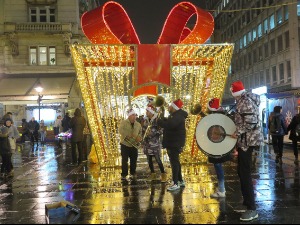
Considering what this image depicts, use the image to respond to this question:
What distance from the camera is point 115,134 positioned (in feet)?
34.4

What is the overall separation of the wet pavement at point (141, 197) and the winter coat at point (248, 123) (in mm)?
1084

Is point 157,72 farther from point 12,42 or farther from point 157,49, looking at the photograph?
point 12,42

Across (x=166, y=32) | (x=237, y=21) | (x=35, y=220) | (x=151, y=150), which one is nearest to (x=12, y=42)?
(x=166, y=32)

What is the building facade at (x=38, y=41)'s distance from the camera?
2638cm

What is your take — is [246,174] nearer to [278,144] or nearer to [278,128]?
[278,128]

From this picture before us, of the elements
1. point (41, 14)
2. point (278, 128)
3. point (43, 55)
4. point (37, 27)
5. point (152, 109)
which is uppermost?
point (41, 14)

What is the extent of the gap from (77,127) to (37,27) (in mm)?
17192

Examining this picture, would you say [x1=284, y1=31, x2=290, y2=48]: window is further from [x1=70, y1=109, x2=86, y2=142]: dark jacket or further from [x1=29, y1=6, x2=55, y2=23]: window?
[x1=70, y1=109, x2=86, y2=142]: dark jacket

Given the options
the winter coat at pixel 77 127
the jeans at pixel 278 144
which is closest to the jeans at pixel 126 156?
the winter coat at pixel 77 127

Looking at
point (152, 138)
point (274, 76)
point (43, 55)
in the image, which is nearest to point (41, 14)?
point (43, 55)

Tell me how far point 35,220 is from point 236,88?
3580 millimetres

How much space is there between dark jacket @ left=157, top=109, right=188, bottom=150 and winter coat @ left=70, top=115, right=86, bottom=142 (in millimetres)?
5173

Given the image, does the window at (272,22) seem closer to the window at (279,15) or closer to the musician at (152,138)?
the window at (279,15)

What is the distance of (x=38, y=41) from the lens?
89.8ft
